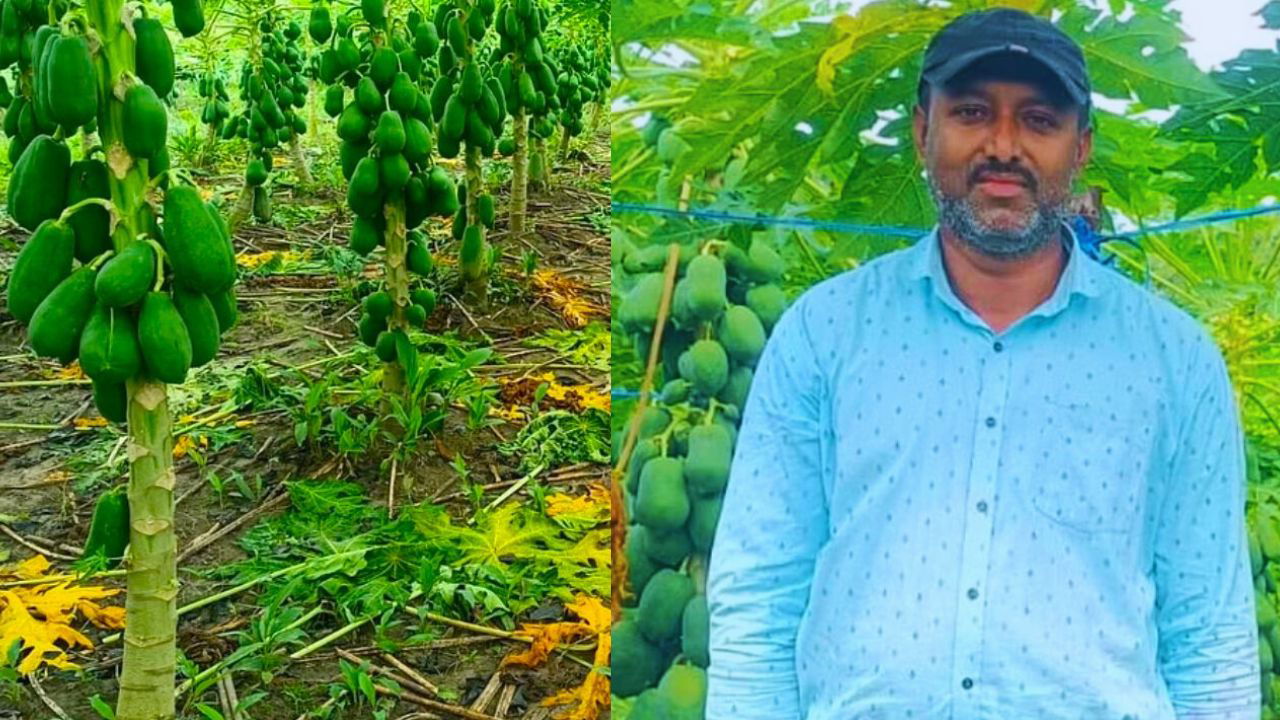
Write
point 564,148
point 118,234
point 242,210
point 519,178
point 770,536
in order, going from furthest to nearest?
1. point 564,148
2. point 242,210
3. point 519,178
4. point 118,234
5. point 770,536

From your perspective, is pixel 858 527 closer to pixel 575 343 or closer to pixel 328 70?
pixel 328 70

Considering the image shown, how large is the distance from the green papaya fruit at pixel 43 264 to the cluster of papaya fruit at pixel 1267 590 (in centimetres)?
187

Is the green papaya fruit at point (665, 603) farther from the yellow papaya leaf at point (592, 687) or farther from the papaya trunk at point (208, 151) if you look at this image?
the papaya trunk at point (208, 151)

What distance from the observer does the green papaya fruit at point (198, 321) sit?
236cm

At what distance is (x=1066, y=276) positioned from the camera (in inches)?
62.1

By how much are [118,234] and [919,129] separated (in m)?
1.39

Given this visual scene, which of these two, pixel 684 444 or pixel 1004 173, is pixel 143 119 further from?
pixel 1004 173

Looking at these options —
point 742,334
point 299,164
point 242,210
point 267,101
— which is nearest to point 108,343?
point 742,334

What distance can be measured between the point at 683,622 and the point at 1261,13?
97 cm

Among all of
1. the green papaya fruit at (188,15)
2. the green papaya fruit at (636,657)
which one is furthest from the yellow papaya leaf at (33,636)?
the green papaya fruit at (636,657)

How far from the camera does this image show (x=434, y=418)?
13.9ft

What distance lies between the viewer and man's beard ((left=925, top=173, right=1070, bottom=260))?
157 cm

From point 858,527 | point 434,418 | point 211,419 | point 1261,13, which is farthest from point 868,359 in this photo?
point 211,419

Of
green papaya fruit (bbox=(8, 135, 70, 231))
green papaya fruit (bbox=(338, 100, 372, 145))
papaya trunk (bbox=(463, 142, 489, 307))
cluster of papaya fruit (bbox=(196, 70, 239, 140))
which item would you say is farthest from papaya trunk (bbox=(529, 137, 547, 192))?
green papaya fruit (bbox=(8, 135, 70, 231))
